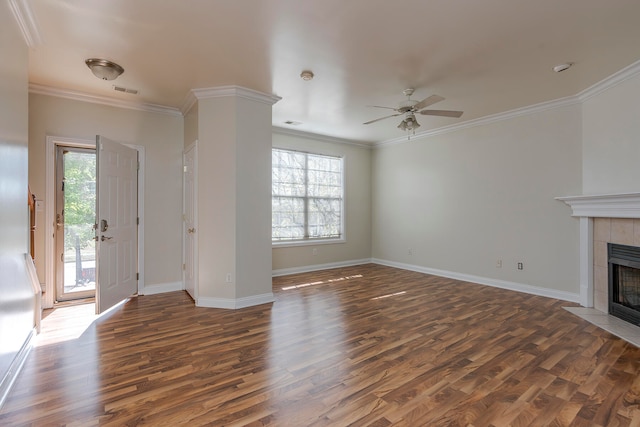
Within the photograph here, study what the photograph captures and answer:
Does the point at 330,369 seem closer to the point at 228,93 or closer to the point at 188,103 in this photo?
the point at 228,93

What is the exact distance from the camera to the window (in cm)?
591

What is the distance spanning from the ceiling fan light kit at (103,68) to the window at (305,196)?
2.81m

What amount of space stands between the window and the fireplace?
4330 mm

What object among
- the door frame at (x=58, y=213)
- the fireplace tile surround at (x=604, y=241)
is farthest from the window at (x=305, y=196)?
the fireplace tile surround at (x=604, y=241)

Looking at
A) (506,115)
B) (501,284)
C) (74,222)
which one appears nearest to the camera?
(74,222)

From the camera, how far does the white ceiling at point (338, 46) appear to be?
2.34 m

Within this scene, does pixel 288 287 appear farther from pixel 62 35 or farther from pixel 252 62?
pixel 62 35

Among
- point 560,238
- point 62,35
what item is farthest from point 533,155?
point 62,35

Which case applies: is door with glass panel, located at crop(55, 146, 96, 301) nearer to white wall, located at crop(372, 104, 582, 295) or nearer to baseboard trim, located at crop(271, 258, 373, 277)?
baseboard trim, located at crop(271, 258, 373, 277)

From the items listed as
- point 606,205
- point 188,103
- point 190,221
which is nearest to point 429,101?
point 606,205

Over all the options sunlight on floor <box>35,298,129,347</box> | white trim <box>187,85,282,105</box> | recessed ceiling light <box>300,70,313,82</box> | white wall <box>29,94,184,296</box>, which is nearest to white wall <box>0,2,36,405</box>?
sunlight on floor <box>35,298,129,347</box>

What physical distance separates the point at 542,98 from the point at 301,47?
3422 millimetres

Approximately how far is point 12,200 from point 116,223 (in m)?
1.65

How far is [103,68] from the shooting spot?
10.4ft
